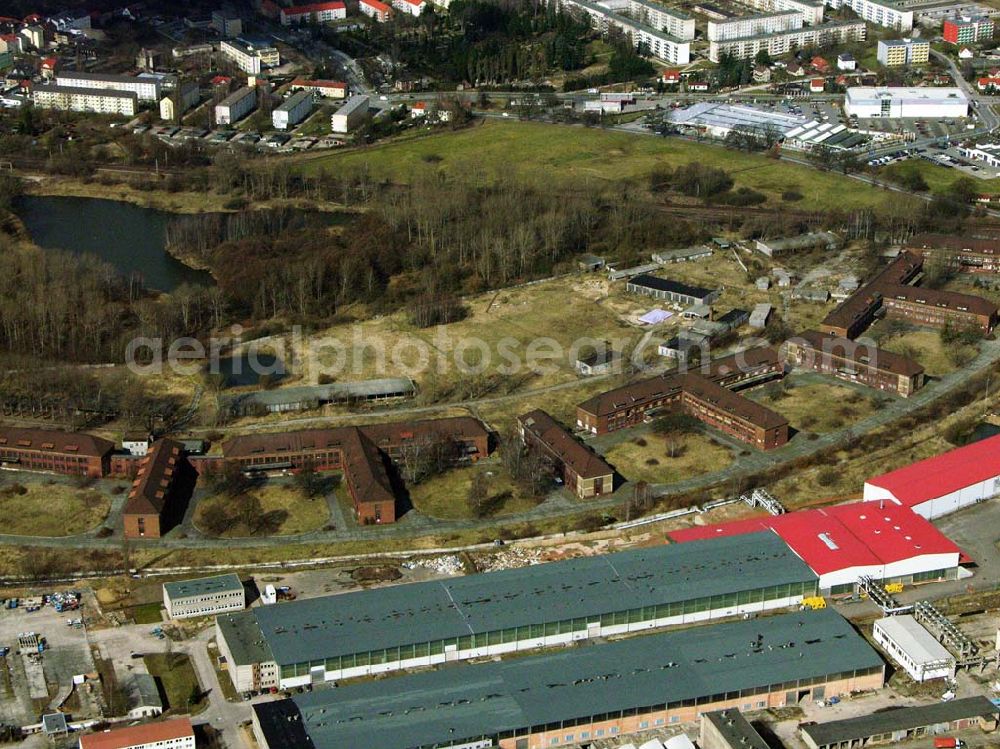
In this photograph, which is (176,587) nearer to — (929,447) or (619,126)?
(929,447)

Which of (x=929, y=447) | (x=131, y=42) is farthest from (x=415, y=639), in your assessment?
(x=131, y=42)

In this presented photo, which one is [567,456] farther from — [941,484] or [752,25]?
[752,25]

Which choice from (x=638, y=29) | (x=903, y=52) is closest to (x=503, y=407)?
(x=903, y=52)

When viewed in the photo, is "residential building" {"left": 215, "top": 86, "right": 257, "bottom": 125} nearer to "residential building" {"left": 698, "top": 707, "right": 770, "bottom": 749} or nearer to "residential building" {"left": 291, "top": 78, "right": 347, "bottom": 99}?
"residential building" {"left": 291, "top": 78, "right": 347, "bottom": 99}

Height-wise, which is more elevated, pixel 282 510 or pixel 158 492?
pixel 158 492

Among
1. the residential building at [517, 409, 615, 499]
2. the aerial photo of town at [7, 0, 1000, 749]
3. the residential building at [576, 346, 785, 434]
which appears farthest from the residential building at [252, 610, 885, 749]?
the residential building at [576, 346, 785, 434]

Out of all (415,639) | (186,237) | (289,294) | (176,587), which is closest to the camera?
(415,639)
